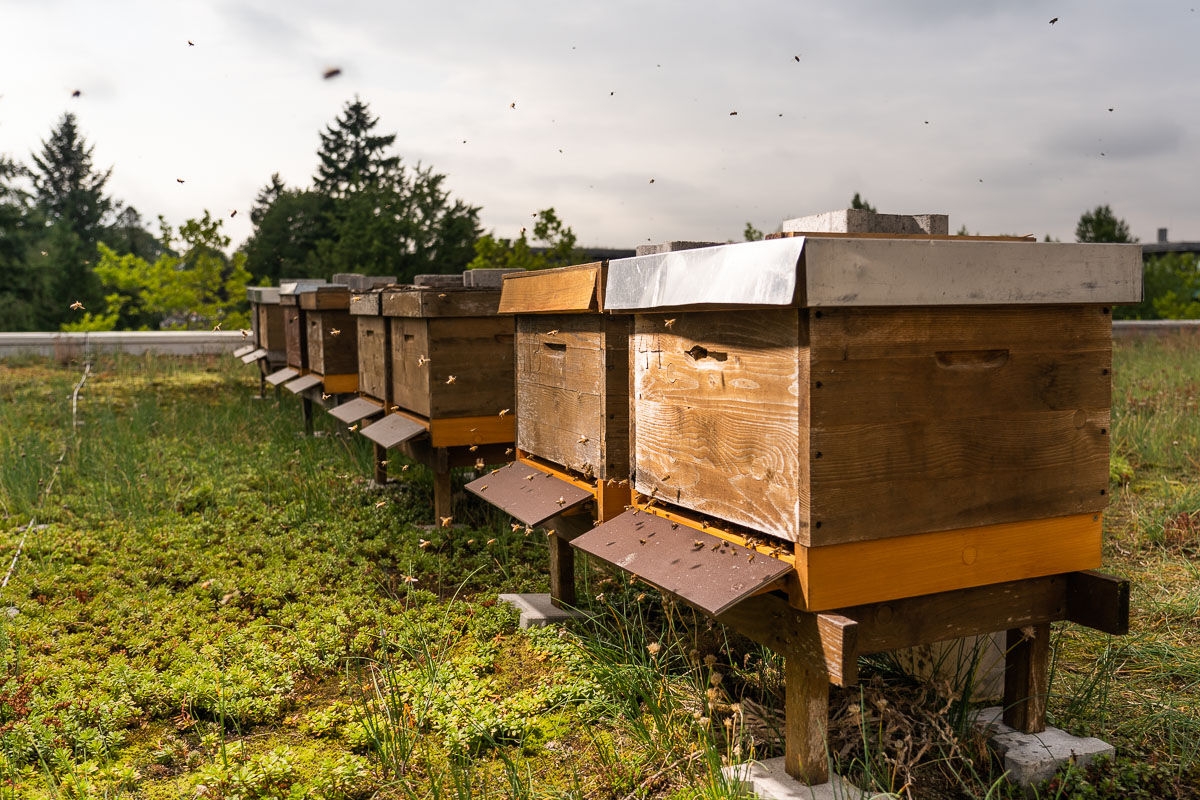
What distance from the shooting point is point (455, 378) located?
5082 millimetres

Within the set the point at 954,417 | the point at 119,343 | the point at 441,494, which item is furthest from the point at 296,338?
the point at 119,343

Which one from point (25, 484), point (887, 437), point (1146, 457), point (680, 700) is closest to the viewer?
point (887, 437)

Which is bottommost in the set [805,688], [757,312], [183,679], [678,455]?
[183,679]

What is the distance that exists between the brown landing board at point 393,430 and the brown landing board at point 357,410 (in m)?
0.26

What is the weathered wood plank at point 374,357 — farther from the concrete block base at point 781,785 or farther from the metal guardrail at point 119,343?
the metal guardrail at point 119,343

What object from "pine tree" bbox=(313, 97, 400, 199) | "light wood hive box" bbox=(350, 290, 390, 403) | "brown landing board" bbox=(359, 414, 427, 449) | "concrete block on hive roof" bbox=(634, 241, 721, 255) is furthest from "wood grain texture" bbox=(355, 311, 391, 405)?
"pine tree" bbox=(313, 97, 400, 199)

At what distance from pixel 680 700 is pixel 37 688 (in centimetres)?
243

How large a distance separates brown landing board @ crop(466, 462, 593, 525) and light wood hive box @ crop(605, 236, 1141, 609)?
34.1 inches

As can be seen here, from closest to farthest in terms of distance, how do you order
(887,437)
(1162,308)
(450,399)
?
1. (887,437)
2. (450,399)
3. (1162,308)

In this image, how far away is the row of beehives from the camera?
7.28 feet

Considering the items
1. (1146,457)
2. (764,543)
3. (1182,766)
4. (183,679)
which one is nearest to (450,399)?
(183,679)

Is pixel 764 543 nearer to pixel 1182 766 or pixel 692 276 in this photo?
pixel 692 276

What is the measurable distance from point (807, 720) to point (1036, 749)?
81 centimetres

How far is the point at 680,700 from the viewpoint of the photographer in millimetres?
3023
